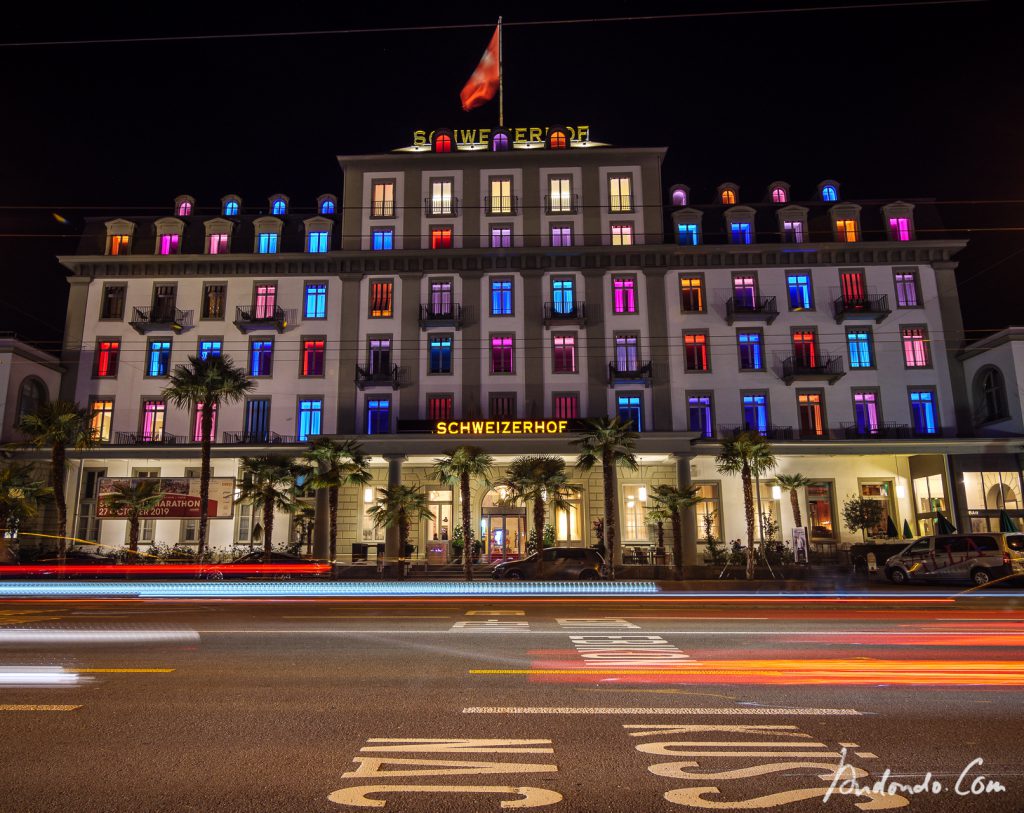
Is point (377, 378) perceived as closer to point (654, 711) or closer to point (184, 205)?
point (184, 205)

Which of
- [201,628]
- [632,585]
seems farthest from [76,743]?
[632,585]

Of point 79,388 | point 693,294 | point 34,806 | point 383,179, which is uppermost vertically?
point 383,179

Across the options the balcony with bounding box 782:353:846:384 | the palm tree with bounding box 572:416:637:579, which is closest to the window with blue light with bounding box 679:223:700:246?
the balcony with bounding box 782:353:846:384

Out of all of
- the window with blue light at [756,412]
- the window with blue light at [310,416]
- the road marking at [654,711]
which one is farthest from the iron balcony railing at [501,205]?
the road marking at [654,711]

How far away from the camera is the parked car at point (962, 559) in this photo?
24.2 metres

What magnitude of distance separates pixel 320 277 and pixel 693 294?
69.0 ft

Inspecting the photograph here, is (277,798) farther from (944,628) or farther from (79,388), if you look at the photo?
(79,388)

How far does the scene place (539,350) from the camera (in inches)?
1455

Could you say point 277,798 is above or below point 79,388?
below

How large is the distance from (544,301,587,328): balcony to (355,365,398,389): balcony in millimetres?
8756

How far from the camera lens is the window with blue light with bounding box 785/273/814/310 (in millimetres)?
37156

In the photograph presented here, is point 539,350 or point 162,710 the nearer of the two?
point 162,710

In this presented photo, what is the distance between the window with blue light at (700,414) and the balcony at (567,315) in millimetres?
7287

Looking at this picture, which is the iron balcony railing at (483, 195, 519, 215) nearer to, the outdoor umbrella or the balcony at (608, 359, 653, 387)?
the balcony at (608, 359, 653, 387)
